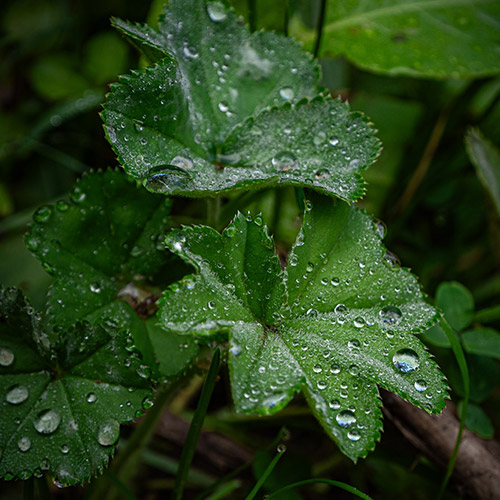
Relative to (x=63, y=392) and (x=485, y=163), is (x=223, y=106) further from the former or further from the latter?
(x=485, y=163)

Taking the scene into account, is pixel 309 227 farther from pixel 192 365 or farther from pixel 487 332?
pixel 487 332

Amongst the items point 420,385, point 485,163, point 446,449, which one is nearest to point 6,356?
point 420,385

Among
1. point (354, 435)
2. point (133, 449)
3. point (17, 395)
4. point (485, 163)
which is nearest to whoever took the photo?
point (354, 435)

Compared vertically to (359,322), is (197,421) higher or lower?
lower

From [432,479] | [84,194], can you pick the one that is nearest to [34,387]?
[84,194]

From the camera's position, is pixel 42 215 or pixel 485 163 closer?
pixel 42 215
